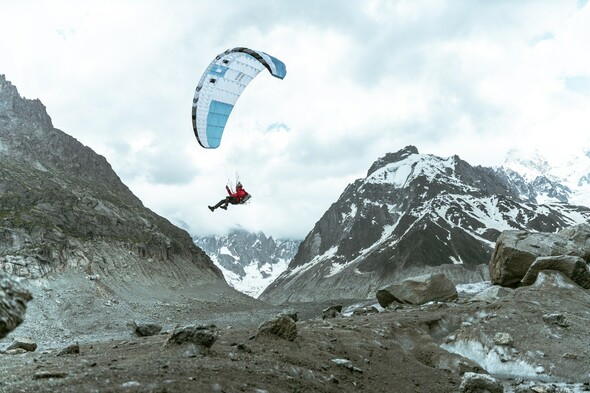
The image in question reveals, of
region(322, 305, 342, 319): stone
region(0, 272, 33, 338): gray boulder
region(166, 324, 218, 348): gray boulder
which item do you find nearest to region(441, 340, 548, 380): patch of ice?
region(322, 305, 342, 319): stone

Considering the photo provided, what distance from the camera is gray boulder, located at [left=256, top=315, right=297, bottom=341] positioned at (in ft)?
51.4

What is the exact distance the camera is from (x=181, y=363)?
1106cm

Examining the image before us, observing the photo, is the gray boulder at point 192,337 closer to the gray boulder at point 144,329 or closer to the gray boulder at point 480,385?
the gray boulder at point 480,385

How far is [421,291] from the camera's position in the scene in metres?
31.8

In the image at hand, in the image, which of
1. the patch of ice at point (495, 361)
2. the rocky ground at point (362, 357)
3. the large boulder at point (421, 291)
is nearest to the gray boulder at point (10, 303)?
the rocky ground at point (362, 357)

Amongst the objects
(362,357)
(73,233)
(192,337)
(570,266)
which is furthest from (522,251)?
(73,233)

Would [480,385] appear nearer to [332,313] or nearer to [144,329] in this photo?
[144,329]

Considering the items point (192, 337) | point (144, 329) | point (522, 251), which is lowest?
point (192, 337)

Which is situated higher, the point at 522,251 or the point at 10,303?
the point at 522,251

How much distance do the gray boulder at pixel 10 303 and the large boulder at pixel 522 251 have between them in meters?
32.2

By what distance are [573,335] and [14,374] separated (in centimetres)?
1986

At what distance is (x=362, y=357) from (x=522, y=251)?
70.6 feet

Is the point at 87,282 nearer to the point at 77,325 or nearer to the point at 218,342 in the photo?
the point at 77,325

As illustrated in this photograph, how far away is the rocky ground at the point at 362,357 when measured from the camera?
9977 mm
